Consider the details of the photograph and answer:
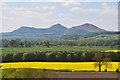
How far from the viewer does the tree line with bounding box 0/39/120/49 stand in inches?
246

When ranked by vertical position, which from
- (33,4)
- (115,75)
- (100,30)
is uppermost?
(33,4)

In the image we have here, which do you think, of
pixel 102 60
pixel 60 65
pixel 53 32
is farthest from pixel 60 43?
pixel 102 60

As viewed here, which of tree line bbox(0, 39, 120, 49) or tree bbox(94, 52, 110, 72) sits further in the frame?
tree line bbox(0, 39, 120, 49)

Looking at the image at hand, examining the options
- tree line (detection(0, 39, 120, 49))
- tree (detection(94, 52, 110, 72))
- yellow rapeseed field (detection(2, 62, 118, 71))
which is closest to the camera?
yellow rapeseed field (detection(2, 62, 118, 71))

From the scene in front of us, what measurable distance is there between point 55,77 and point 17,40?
1729 millimetres

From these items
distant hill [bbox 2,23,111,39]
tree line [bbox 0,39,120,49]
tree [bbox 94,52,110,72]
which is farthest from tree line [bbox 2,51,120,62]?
distant hill [bbox 2,23,111,39]

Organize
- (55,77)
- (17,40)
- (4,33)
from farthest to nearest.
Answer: (17,40) → (4,33) → (55,77)

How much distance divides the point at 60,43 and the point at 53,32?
1.03ft

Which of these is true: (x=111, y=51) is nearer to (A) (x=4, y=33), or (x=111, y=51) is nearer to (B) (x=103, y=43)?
(B) (x=103, y=43)

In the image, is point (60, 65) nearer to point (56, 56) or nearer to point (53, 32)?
point (56, 56)

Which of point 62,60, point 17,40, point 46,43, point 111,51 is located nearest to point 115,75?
point 111,51

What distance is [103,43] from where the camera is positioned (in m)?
6.65

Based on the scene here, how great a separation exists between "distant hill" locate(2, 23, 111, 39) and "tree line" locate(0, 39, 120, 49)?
110mm

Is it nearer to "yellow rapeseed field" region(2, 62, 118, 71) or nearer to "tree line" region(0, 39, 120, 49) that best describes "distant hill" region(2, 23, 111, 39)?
"tree line" region(0, 39, 120, 49)
